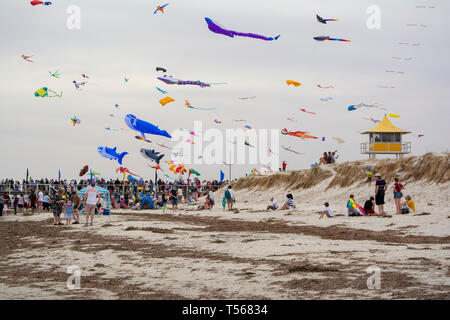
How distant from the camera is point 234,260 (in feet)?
36.7

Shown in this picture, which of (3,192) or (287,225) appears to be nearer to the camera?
(287,225)

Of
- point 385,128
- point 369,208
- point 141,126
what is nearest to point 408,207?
point 369,208

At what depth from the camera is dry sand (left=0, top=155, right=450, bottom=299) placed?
8.38 m

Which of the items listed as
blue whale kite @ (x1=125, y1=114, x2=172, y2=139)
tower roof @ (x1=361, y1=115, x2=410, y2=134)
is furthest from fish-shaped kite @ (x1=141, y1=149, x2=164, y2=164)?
tower roof @ (x1=361, y1=115, x2=410, y2=134)

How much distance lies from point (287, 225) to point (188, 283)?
11.8m

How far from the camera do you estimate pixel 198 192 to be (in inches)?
1704

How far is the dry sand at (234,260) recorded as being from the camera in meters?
8.38

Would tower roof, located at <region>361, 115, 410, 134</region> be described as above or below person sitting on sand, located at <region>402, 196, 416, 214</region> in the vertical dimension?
above

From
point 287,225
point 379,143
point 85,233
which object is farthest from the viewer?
point 379,143

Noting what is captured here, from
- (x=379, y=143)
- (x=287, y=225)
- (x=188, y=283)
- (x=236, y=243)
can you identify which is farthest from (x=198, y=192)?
(x=188, y=283)

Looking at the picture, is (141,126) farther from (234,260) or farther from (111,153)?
(234,260)

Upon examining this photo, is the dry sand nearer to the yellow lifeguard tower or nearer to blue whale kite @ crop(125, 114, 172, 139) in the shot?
blue whale kite @ crop(125, 114, 172, 139)
